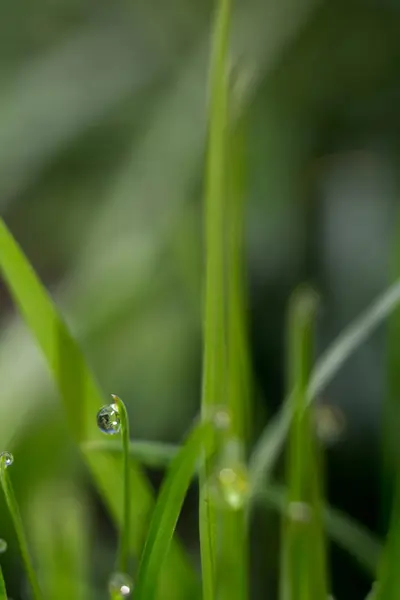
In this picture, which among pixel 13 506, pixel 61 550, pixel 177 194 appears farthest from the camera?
pixel 177 194

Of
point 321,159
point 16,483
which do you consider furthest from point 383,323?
point 16,483

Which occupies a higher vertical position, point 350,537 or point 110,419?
point 110,419

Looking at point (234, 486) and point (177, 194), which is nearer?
point (234, 486)

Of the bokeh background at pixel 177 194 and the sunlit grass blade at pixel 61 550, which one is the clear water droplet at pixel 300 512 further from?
the bokeh background at pixel 177 194

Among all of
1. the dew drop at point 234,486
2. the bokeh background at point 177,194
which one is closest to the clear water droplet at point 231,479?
the dew drop at point 234,486

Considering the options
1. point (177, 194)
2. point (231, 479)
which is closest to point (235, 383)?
point (231, 479)

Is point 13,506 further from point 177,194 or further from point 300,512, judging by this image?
point 177,194
